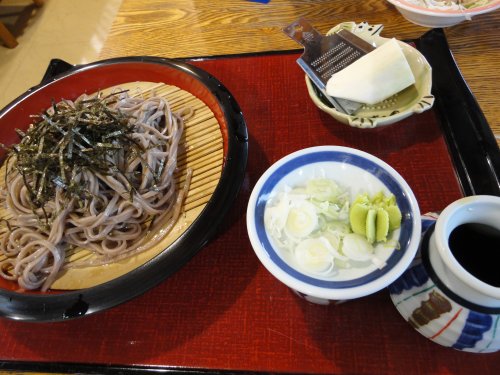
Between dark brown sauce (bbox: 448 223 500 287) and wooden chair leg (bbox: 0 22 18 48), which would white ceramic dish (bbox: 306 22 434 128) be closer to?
dark brown sauce (bbox: 448 223 500 287)

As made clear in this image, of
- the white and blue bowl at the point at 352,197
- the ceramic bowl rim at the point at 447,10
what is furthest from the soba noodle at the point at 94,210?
the ceramic bowl rim at the point at 447,10

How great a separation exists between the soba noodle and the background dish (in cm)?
11

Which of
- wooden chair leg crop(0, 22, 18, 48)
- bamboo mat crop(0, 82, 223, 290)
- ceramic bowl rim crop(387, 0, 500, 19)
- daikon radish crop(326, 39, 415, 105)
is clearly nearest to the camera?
bamboo mat crop(0, 82, 223, 290)

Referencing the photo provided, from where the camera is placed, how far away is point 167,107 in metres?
1.34

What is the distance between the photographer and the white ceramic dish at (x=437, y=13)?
4.63 ft

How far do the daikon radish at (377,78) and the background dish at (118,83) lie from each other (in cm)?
40

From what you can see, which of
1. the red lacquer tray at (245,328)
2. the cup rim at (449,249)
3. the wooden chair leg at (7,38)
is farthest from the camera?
the wooden chair leg at (7,38)

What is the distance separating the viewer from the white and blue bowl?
0.76 meters

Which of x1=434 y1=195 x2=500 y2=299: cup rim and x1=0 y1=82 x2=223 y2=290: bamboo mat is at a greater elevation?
x1=434 y1=195 x2=500 y2=299: cup rim

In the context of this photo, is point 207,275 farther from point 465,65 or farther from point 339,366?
point 465,65

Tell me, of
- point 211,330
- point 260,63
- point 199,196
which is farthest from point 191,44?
point 211,330

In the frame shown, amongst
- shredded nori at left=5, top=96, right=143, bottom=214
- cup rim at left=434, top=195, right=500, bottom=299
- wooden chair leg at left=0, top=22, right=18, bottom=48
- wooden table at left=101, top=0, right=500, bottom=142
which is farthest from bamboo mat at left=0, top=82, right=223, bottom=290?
wooden chair leg at left=0, top=22, right=18, bottom=48

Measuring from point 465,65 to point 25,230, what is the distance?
1.80 meters

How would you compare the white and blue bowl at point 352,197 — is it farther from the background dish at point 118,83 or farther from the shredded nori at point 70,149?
the shredded nori at point 70,149
